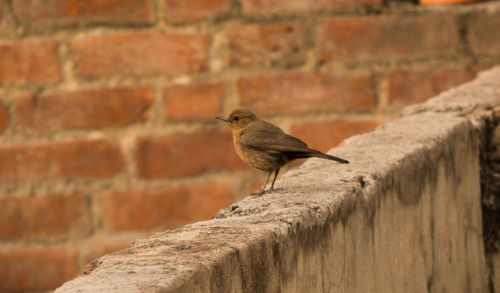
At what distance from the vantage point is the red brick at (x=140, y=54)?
2.66 meters

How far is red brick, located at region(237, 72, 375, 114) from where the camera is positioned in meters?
2.69

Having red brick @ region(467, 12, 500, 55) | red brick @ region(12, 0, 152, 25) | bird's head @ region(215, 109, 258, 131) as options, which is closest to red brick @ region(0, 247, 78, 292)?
red brick @ region(12, 0, 152, 25)

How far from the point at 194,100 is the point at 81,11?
0.49m

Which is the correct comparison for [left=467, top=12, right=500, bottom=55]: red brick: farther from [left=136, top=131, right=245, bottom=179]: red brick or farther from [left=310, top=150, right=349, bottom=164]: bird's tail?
[left=310, top=150, right=349, bottom=164]: bird's tail

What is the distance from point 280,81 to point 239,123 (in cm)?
79

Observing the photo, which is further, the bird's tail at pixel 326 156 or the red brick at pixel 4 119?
the red brick at pixel 4 119

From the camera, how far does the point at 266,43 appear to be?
2.70 meters

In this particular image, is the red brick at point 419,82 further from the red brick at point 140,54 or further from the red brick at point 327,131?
the red brick at point 140,54

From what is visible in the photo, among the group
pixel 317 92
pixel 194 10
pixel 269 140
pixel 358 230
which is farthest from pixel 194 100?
pixel 358 230

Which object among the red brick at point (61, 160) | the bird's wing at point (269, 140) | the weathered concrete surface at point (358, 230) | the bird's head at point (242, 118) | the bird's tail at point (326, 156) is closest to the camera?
the weathered concrete surface at point (358, 230)

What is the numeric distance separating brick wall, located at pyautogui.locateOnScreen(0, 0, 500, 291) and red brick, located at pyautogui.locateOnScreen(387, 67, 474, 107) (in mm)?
11

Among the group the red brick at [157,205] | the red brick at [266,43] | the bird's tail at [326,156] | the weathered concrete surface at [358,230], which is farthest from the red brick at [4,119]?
the bird's tail at [326,156]

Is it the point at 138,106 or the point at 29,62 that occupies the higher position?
the point at 29,62

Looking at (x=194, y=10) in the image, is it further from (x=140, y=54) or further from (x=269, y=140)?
(x=269, y=140)
